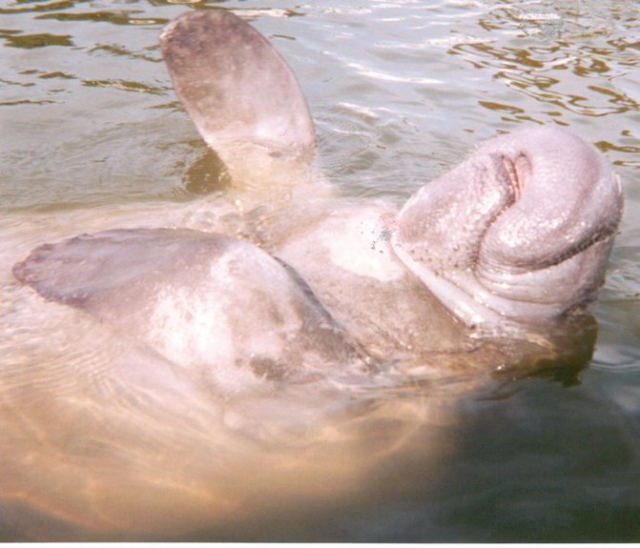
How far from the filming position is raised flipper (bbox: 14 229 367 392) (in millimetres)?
2969

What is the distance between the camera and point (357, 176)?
216 inches

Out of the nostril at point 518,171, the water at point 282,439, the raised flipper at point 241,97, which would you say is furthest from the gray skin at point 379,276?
the raised flipper at point 241,97

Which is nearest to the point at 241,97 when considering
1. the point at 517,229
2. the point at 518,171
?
the point at 518,171

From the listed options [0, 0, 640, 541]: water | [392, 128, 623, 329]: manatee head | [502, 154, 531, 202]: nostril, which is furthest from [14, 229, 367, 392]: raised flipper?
[502, 154, 531, 202]: nostril

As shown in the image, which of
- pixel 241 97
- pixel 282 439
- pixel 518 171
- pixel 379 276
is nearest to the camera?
pixel 282 439

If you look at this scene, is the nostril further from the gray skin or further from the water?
the water

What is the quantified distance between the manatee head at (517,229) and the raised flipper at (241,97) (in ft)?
5.05

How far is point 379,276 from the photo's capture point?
338 centimetres

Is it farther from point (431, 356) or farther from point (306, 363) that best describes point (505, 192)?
point (306, 363)

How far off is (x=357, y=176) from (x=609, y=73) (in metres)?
3.64

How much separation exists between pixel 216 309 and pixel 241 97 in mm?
2218

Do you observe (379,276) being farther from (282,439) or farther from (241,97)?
(241,97)

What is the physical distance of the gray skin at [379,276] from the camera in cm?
297

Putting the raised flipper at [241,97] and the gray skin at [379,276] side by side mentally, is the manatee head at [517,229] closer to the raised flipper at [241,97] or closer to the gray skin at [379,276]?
the gray skin at [379,276]
